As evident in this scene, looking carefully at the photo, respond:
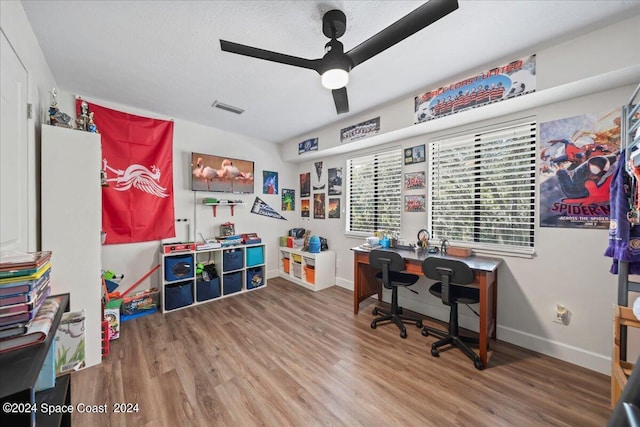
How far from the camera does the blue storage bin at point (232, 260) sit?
354 cm

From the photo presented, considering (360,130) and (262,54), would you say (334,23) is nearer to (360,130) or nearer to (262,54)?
(262,54)

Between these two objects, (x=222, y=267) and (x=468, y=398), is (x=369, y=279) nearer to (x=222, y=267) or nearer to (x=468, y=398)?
(x=468, y=398)

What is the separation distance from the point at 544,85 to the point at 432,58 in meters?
0.89

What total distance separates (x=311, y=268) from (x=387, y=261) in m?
1.67

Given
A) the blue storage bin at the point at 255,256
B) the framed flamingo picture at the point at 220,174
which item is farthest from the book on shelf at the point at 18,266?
the blue storage bin at the point at 255,256

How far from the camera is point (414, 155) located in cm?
306

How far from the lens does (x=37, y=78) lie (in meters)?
1.84

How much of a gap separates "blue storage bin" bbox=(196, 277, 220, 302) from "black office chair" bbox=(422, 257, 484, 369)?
2.79 meters

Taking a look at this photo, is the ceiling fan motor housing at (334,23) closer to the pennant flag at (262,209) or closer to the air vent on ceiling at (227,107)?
the air vent on ceiling at (227,107)

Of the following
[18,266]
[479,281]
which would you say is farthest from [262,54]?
[479,281]

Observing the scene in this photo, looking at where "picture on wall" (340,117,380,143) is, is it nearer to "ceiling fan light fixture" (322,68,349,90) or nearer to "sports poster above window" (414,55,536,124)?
"sports poster above window" (414,55,536,124)

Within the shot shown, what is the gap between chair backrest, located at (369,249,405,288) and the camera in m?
2.49

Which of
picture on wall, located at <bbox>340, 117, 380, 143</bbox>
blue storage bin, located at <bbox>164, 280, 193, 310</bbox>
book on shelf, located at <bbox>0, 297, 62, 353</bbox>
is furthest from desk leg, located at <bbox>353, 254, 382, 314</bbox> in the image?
book on shelf, located at <bbox>0, 297, 62, 353</bbox>

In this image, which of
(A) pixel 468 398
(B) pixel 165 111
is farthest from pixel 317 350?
(B) pixel 165 111
